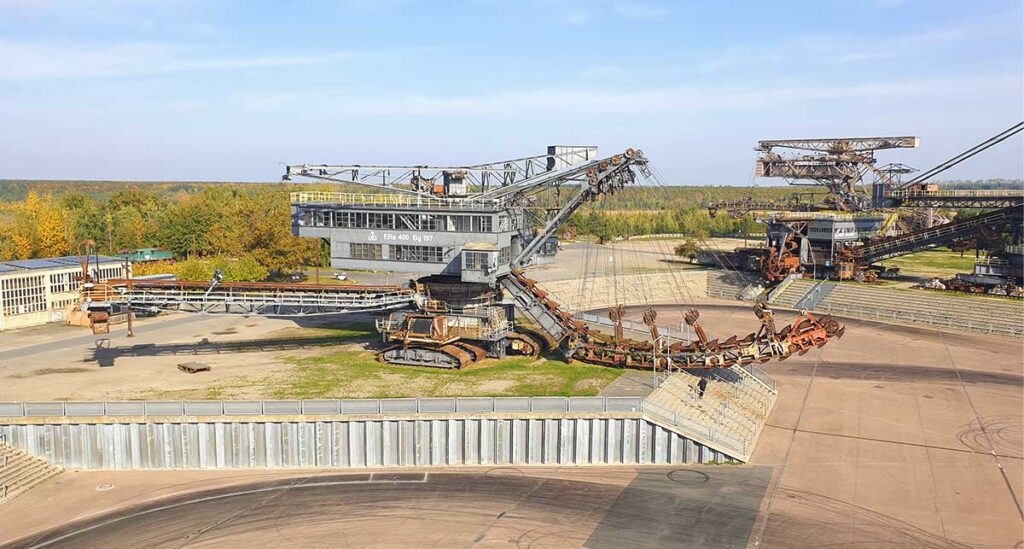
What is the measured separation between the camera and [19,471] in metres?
38.0

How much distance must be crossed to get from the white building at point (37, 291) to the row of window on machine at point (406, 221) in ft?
73.6

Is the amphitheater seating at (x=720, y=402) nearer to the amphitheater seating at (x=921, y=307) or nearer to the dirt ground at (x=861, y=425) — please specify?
the dirt ground at (x=861, y=425)

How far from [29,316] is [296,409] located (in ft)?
133

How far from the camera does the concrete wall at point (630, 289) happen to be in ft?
292

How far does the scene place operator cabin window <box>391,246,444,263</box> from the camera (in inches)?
2190

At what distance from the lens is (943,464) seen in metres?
38.6

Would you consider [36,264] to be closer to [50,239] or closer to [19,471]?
[50,239]

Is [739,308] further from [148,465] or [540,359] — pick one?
[148,465]

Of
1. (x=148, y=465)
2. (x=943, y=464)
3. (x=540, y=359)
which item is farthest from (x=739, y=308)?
(x=148, y=465)

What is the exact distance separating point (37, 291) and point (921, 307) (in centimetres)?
8408

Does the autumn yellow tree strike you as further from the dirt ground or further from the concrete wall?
the concrete wall

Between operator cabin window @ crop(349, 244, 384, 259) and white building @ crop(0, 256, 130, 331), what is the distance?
24.2 m

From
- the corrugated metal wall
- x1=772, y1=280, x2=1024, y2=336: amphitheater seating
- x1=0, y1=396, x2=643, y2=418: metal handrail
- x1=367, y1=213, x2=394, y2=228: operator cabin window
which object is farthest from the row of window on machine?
x1=772, y1=280, x2=1024, y2=336: amphitheater seating

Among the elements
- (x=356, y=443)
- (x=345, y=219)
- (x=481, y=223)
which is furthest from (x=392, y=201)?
(x=356, y=443)
